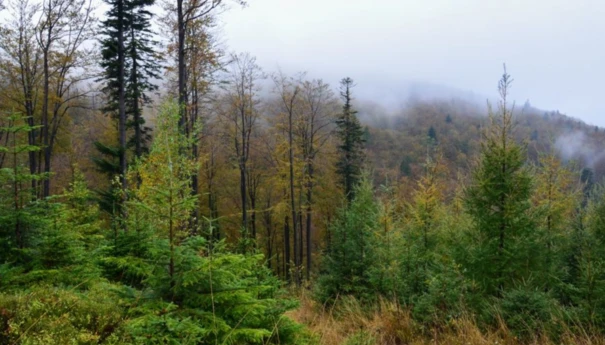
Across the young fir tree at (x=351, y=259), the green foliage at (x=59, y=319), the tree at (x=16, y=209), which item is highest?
the tree at (x=16, y=209)

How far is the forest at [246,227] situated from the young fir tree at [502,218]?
0.12 feet

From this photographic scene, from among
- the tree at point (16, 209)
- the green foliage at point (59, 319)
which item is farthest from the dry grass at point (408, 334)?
the tree at point (16, 209)

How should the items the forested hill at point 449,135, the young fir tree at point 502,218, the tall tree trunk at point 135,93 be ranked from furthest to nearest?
the forested hill at point 449,135
the tall tree trunk at point 135,93
the young fir tree at point 502,218

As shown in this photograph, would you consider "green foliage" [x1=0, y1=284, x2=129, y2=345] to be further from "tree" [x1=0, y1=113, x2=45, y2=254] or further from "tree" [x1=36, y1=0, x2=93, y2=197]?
"tree" [x1=36, y1=0, x2=93, y2=197]

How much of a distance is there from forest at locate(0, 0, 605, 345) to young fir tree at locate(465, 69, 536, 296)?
0.04 m

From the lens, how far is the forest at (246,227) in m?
2.83

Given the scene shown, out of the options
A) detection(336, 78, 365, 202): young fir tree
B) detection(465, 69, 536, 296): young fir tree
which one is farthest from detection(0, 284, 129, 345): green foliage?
detection(336, 78, 365, 202): young fir tree

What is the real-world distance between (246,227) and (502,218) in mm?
7095

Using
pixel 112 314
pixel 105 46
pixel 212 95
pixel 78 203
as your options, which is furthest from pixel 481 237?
pixel 105 46

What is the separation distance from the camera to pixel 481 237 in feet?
22.1

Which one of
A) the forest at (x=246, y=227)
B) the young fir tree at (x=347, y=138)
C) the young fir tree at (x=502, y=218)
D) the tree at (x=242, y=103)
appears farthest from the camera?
the young fir tree at (x=347, y=138)

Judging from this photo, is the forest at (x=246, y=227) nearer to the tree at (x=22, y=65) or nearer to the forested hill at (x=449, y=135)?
the tree at (x=22, y=65)

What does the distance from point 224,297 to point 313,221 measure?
23789 millimetres

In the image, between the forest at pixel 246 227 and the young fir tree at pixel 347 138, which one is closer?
the forest at pixel 246 227
